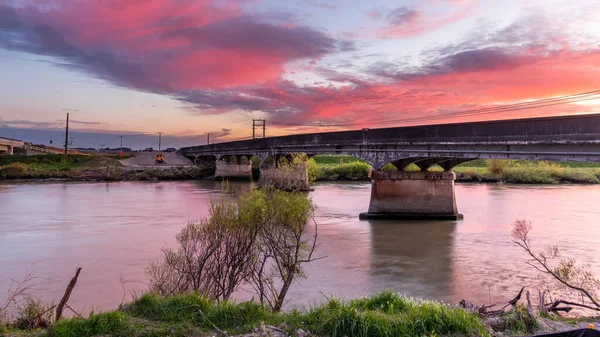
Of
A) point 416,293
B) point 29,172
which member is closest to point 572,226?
point 416,293

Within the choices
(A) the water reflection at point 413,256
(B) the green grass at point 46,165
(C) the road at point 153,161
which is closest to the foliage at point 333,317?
(A) the water reflection at point 413,256

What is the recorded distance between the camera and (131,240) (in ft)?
89.9

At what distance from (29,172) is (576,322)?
3576 inches

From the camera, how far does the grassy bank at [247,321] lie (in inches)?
320

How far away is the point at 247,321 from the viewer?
29.4 feet

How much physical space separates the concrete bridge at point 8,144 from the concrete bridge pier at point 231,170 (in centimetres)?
5455

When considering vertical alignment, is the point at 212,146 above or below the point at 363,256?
above

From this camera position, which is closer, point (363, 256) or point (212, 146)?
point (363, 256)

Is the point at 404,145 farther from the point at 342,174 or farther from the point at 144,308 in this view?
the point at 342,174

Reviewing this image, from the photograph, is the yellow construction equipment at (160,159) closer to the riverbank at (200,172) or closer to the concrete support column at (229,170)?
the riverbank at (200,172)

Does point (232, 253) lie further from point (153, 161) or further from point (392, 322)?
point (153, 161)

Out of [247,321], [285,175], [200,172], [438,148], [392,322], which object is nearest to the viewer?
[392,322]

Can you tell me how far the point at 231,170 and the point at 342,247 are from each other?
6859 centimetres

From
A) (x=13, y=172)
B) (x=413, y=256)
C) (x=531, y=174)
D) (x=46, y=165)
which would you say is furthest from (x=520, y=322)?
(x=46, y=165)
